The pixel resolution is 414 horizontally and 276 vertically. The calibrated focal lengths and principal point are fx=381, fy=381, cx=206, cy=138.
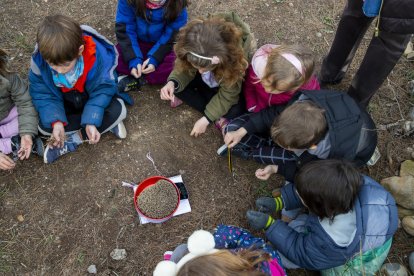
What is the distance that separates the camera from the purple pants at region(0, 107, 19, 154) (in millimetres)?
2814

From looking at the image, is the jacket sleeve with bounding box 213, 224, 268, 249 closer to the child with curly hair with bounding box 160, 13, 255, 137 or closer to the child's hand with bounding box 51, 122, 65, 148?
the child with curly hair with bounding box 160, 13, 255, 137

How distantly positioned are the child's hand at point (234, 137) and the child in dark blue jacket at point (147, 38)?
2.81 feet

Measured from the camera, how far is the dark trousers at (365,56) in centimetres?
252

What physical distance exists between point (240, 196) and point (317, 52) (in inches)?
65.8

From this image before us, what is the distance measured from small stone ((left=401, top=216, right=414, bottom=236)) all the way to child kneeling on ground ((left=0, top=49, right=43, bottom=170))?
9.14 ft

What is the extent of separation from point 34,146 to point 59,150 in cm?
20

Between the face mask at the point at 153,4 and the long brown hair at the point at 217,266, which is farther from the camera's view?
the face mask at the point at 153,4

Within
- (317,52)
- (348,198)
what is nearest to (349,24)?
(317,52)

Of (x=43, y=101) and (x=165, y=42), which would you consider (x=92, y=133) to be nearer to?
(x=43, y=101)

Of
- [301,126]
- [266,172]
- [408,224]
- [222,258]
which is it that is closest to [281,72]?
[301,126]

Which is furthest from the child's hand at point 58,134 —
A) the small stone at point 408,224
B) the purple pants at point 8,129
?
the small stone at point 408,224

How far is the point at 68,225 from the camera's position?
273cm

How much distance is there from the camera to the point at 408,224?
2.72 metres

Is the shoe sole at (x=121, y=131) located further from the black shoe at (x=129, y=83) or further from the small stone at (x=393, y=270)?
the small stone at (x=393, y=270)
